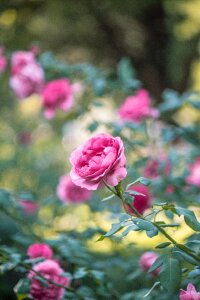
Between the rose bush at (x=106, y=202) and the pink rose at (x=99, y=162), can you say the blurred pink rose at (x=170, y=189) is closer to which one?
the rose bush at (x=106, y=202)

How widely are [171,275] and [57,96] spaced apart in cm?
136

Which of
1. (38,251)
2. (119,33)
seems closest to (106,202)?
(38,251)

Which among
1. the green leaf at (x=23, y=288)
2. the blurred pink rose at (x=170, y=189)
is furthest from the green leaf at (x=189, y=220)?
the blurred pink rose at (x=170, y=189)

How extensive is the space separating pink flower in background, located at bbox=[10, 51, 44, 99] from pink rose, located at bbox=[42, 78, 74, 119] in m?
0.05

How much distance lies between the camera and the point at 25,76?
2.29 meters

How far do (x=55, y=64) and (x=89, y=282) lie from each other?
1.00 meters

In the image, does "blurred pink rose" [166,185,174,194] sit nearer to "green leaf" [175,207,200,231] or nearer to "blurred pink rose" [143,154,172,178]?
"blurred pink rose" [143,154,172,178]

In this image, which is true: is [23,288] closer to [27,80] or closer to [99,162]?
[99,162]

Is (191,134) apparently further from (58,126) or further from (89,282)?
(58,126)

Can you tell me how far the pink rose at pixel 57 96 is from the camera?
2279 millimetres

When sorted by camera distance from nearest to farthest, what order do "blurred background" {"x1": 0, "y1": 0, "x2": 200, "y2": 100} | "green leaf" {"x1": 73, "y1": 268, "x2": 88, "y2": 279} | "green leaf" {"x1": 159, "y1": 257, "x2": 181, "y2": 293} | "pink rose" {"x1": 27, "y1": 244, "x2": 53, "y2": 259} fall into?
1. "green leaf" {"x1": 159, "y1": 257, "x2": 181, "y2": 293}
2. "green leaf" {"x1": 73, "y1": 268, "x2": 88, "y2": 279}
3. "pink rose" {"x1": 27, "y1": 244, "x2": 53, "y2": 259}
4. "blurred background" {"x1": 0, "y1": 0, "x2": 200, "y2": 100}

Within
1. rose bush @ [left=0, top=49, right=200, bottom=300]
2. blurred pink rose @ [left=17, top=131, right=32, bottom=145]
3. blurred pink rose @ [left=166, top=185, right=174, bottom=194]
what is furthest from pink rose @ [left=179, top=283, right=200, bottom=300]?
blurred pink rose @ [left=17, top=131, right=32, bottom=145]

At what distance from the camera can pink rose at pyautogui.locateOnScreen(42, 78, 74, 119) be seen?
228cm

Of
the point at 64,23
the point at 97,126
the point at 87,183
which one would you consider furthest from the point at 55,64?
the point at 64,23
